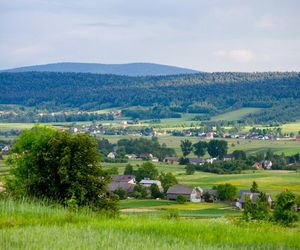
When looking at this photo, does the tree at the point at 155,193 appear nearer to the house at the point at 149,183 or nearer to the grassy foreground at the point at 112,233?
the house at the point at 149,183

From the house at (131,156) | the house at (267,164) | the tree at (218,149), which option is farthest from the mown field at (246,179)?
the tree at (218,149)

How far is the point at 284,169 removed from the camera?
105438 millimetres

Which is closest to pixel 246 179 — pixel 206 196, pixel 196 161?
pixel 206 196

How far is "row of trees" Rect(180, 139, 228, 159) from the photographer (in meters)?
123

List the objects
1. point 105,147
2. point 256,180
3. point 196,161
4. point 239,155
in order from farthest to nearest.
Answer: point 105,147
point 239,155
point 196,161
point 256,180

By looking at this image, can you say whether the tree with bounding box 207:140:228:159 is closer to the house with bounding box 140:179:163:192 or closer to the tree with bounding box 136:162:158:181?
the tree with bounding box 136:162:158:181

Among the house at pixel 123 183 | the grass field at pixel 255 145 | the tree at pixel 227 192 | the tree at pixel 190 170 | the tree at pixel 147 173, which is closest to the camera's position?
the tree at pixel 227 192

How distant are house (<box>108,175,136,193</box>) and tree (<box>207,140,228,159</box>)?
41288 mm

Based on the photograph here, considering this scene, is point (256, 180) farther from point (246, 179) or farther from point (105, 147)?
point (105, 147)

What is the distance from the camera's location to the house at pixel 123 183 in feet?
245

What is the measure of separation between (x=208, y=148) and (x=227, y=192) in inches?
2127

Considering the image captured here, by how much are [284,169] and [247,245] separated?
312 feet

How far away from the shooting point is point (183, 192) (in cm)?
7025

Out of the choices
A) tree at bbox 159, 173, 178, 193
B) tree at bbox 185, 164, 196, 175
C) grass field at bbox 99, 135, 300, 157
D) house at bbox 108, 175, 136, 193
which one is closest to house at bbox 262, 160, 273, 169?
grass field at bbox 99, 135, 300, 157
